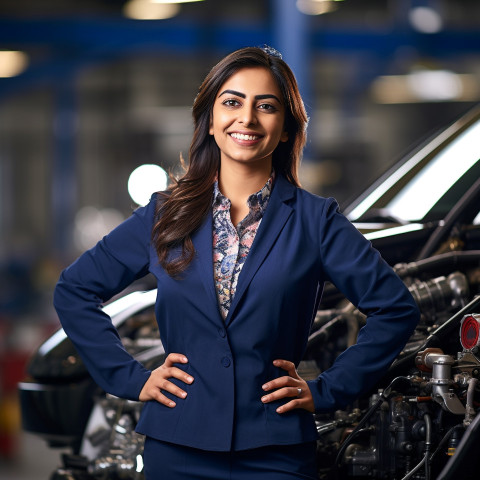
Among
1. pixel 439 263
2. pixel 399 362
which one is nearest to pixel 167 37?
pixel 439 263

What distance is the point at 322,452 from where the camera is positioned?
292 cm

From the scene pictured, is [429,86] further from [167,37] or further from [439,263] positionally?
[439,263]

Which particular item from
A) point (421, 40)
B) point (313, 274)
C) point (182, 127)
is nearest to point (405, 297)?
point (313, 274)

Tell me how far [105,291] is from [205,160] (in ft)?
1.37

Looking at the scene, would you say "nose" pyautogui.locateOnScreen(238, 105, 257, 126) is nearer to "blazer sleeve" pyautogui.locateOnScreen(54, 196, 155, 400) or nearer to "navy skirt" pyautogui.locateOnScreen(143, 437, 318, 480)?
"blazer sleeve" pyautogui.locateOnScreen(54, 196, 155, 400)

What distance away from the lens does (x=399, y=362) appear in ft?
9.47

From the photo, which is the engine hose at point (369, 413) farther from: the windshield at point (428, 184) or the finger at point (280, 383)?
the windshield at point (428, 184)

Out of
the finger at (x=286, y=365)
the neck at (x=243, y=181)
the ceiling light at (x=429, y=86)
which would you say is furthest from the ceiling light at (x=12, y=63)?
the finger at (x=286, y=365)

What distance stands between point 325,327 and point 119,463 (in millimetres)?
852

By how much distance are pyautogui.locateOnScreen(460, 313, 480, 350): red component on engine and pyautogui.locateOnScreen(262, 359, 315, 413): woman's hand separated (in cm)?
66

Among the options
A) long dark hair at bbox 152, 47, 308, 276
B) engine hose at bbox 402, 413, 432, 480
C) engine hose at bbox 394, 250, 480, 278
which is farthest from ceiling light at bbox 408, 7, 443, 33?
long dark hair at bbox 152, 47, 308, 276

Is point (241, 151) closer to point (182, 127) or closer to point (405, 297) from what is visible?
point (405, 297)

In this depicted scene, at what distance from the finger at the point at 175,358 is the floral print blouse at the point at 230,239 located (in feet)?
0.48

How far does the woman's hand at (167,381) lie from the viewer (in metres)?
2.18
